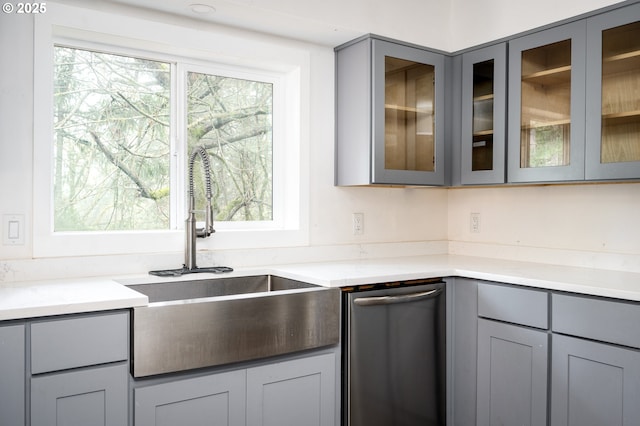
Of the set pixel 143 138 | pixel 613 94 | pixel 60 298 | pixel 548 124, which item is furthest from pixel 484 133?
pixel 60 298

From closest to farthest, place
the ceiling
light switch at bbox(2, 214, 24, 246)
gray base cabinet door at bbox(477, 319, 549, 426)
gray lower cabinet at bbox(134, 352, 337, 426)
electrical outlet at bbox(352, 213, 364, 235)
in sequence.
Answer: gray lower cabinet at bbox(134, 352, 337, 426) → light switch at bbox(2, 214, 24, 246) → gray base cabinet door at bbox(477, 319, 549, 426) → the ceiling → electrical outlet at bbox(352, 213, 364, 235)

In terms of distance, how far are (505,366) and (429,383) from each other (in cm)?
34

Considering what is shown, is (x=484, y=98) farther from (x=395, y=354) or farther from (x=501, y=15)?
(x=395, y=354)

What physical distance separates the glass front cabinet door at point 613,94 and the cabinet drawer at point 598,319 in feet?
1.82

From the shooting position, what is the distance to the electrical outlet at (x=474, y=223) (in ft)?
9.98

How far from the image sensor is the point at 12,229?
198 cm

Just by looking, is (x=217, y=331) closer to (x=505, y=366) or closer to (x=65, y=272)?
(x=65, y=272)

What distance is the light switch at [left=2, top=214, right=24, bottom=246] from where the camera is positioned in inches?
77.4

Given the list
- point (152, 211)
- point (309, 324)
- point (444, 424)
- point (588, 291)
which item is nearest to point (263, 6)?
point (152, 211)

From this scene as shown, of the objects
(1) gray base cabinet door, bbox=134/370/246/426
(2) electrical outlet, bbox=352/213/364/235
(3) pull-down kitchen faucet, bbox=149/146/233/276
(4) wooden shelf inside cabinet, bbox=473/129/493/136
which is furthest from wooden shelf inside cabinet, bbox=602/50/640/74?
(1) gray base cabinet door, bbox=134/370/246/426

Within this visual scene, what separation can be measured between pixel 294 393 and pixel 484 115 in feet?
5.31

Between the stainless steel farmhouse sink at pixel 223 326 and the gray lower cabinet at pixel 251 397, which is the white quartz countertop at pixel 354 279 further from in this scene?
the gray lower cabinet at pixel 251 397

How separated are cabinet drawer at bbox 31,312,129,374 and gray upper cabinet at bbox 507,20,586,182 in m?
1.84

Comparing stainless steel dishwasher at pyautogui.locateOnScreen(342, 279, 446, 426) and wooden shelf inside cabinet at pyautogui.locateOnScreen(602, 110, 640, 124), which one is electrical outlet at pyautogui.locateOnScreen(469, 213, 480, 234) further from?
wooden shelf inside cabinet at pyautogui.locateOnScreen(602, 110, 640, 124)
